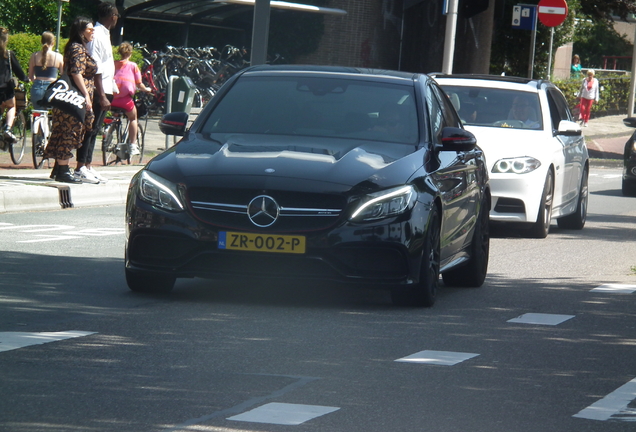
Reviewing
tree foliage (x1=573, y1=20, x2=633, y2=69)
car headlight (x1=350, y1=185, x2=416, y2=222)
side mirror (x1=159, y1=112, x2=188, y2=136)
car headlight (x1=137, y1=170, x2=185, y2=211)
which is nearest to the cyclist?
side mirror (x1=159, y1=112, x2=188, y2=136)

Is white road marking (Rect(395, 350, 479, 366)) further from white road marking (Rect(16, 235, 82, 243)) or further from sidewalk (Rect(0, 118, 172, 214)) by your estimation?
→ sidewalk (Rect(0, 118, 172, 214))

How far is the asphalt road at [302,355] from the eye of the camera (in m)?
4.93

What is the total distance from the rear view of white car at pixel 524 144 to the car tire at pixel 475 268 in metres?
3.25

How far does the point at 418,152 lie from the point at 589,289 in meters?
2.26

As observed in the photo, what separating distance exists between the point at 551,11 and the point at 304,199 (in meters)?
17.8

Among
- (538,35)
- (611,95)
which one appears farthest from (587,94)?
(611,95)

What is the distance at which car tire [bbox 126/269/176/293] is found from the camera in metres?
7.84

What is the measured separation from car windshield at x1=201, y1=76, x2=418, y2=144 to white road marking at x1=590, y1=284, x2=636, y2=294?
85.6 inches

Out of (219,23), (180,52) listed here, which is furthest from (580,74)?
(180,52)

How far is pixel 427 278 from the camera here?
306 inches

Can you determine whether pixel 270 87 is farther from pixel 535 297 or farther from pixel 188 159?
pixel 535 297

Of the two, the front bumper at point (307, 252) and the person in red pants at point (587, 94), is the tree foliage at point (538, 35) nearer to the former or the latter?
the person in red pants at point (587, 94)

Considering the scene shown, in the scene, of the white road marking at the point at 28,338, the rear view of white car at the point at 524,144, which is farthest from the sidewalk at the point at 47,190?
the white road marking at the point at 28,338

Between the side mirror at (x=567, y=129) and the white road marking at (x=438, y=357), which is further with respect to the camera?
the side mirror at (x=567, y=129)
